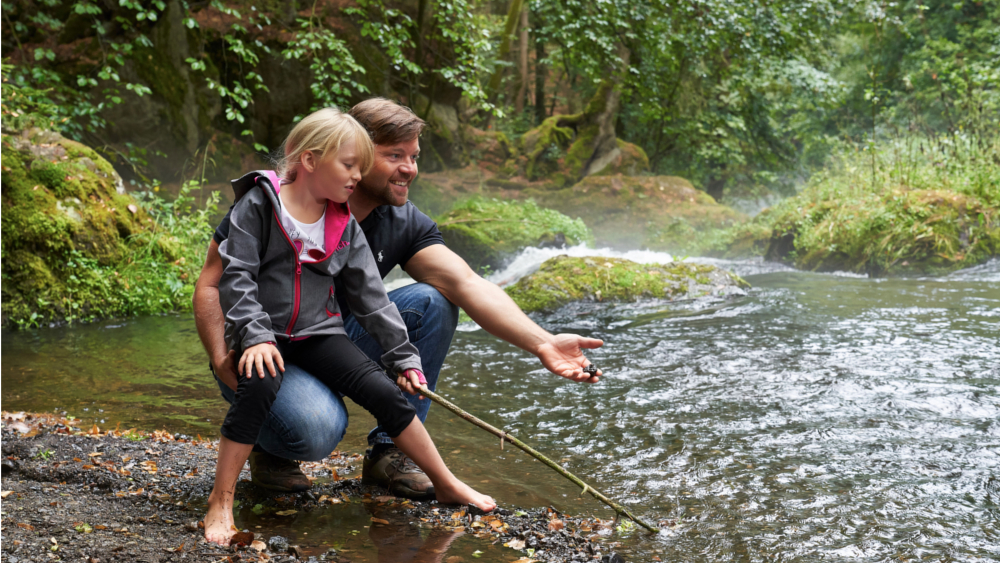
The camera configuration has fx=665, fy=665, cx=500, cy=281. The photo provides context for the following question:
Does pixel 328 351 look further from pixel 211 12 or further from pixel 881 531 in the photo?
pixel 211 12

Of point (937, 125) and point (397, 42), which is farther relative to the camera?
point (937, 125)

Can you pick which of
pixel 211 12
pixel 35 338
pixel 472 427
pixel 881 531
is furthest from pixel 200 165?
pixel 881 531

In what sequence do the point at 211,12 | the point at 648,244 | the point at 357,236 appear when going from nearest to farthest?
1. the point at 357,236
2. the point at 211,12
3. the point at 648,244

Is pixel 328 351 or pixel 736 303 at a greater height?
pixel 328 351

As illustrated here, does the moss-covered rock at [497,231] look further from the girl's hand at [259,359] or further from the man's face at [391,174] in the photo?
the girl's hand at [259,359]

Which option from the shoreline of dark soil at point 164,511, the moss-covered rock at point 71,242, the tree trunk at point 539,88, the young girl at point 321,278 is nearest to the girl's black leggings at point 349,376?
the young girl at point 321,278

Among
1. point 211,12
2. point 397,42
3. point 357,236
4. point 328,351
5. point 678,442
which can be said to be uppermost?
point 211,12

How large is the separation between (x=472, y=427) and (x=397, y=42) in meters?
6.18

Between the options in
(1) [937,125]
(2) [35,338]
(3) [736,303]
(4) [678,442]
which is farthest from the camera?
(1) [937,125]

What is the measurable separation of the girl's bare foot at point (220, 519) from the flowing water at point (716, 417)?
0.16m

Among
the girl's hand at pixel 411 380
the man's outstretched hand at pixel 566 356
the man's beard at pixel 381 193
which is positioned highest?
the man's beard at pixel 381 193

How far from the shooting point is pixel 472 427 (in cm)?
353

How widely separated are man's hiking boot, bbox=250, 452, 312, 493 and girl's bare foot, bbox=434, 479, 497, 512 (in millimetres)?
485

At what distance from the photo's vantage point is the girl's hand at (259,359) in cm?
192
